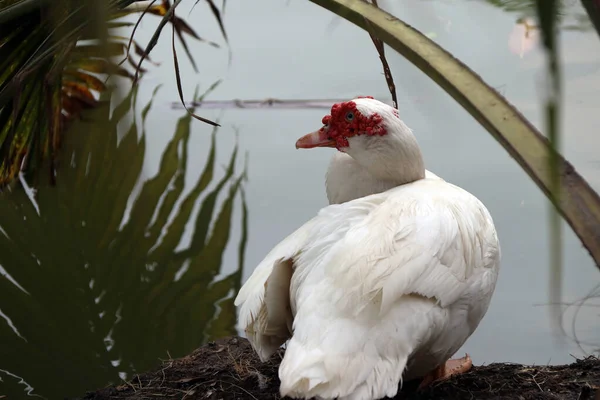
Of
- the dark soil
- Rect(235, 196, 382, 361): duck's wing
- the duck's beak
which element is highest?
the duck's beak

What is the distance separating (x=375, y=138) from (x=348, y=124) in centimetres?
8

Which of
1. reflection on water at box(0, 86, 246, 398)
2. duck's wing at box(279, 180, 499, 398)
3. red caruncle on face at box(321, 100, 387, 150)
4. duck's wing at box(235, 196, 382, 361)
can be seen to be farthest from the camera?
reflection on water at box(0, 86, 246, 398)

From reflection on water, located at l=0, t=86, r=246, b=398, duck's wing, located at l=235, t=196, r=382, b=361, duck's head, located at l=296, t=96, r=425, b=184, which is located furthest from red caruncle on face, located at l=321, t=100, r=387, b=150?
reflection on water, located at l=0, t=86, r=246, b=398

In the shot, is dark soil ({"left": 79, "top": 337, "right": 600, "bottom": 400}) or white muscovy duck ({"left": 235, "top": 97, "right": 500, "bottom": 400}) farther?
dark soil ({"left": 79, "top": 337, "right": 600, "bottom": 400})

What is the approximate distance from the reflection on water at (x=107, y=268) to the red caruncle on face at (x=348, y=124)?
63 centimetres

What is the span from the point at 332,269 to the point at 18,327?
59.9 inches

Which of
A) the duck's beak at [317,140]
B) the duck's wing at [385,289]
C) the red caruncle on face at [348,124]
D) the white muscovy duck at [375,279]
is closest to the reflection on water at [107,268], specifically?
the duck's beak at [317,140]

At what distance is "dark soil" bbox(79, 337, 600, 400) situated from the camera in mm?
1909

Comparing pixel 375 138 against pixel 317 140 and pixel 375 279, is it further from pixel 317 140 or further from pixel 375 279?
pixel 375 279

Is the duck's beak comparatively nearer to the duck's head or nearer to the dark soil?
the duck's head

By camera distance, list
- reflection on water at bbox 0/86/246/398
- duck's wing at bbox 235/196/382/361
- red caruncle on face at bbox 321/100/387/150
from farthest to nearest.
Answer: reflection on water at bbox 0/86/246/398, red caruncle on face at bbox 321/100/387/150, duck's wing at bbox 235/196/382/361

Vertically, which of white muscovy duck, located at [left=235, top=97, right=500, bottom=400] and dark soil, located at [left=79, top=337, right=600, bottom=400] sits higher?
white muscovy duck, located at [left=235, top=97, right=500, bottom=400]

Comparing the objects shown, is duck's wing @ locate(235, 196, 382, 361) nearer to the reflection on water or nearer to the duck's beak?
the duck's beak

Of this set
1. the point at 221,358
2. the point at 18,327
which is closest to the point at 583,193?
the point at 221,358
